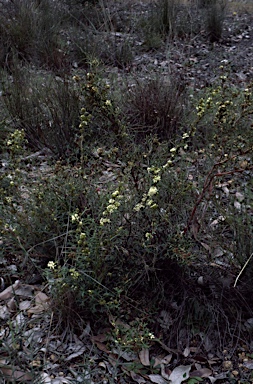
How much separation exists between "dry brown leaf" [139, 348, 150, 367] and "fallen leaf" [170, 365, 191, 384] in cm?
14

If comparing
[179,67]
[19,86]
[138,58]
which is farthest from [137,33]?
[19,86]

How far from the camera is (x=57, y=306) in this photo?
2234mm

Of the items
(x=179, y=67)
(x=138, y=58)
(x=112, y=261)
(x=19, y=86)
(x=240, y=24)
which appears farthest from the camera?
(x=240, y=24)

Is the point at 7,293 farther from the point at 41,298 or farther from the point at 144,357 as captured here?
the point at 144,357

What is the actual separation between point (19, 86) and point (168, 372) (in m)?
2.98

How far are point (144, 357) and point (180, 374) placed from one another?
7.8 inches

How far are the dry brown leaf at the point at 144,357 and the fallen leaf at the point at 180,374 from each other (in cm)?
14

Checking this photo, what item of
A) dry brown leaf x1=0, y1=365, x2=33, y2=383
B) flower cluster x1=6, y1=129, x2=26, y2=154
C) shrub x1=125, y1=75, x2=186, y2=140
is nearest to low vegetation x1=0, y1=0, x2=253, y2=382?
flower cluster x1=6, y1=129, x2=26, y2=154

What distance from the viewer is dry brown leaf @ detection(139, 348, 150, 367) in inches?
86.7

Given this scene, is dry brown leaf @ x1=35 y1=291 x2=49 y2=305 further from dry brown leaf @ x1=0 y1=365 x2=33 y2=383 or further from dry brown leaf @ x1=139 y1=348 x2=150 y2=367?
dry brown leaf @ x1=139 y1=348 x2=150 y2=367

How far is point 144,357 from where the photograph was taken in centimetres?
223

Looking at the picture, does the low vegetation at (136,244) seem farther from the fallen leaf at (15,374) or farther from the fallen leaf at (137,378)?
the fallen leaf at (15,374)

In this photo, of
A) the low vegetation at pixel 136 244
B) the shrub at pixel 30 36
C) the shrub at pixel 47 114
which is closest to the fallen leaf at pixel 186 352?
the low vegetation at pixel 136 244

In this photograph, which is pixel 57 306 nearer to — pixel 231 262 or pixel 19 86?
pixel 231 262
